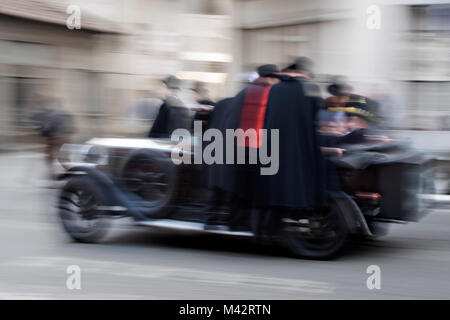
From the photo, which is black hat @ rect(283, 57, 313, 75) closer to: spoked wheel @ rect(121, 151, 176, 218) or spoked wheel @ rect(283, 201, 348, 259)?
spoked wheel @ rect(283, 201, 348, 259)

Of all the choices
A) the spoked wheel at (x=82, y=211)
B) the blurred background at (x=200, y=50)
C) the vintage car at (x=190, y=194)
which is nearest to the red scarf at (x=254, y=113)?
the vintage car at (x=190, y=194)

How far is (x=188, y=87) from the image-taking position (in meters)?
18.9

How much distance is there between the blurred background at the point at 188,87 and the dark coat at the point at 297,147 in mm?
640

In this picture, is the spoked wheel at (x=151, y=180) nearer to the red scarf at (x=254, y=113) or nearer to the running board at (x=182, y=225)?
the running board at (x=182, y=225)

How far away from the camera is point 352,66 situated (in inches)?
576

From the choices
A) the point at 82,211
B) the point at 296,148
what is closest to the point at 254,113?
the point at 296,148

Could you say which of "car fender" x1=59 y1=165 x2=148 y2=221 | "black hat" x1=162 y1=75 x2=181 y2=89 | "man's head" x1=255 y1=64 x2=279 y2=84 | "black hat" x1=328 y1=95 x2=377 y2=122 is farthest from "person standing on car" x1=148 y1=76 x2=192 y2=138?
"black hat" x1=328 y1=95 x2=377 y2=122

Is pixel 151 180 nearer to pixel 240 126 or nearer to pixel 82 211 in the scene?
pixel 82 211

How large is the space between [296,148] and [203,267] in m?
1.41

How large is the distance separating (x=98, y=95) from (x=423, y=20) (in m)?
12.4

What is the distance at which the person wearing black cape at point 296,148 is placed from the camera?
6863 millimetres

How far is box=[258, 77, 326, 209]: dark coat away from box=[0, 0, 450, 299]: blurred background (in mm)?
640

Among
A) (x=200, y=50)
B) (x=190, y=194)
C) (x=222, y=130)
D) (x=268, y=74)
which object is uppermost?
(x=200, y=50)
